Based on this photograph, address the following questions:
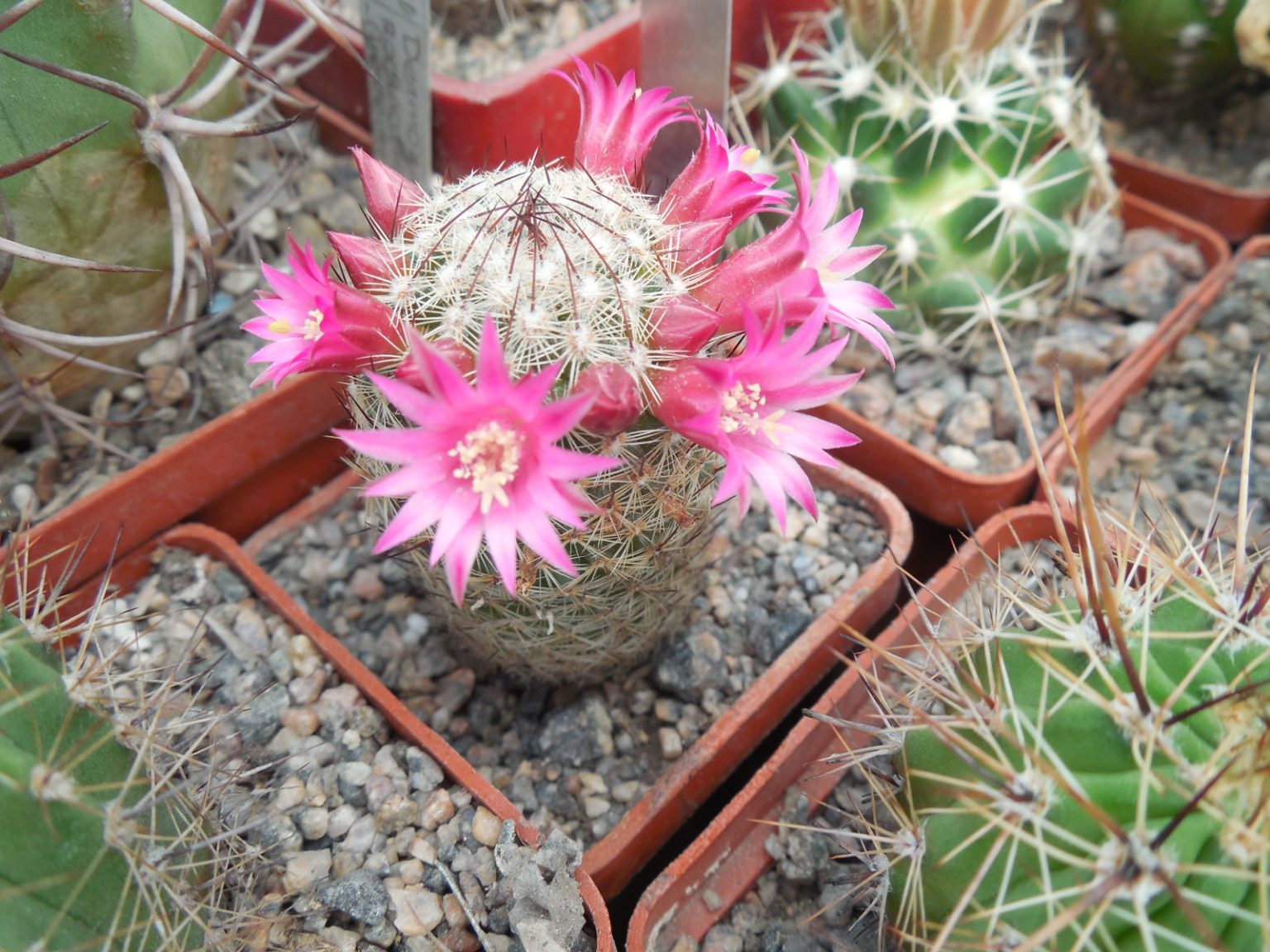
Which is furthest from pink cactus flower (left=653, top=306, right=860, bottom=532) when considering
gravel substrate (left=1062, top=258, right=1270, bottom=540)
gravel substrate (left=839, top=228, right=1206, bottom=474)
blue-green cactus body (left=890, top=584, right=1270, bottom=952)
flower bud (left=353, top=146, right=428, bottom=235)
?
gravel substrate (left=1062, top=258, right=1270, bottom=540)

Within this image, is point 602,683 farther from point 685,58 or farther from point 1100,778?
point 685,58

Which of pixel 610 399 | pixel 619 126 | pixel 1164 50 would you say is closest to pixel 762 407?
pixel 610 399

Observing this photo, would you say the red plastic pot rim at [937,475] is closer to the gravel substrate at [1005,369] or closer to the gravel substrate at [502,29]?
the gravel substrate at [1005,369]

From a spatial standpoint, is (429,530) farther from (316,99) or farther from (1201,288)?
(1201,288)

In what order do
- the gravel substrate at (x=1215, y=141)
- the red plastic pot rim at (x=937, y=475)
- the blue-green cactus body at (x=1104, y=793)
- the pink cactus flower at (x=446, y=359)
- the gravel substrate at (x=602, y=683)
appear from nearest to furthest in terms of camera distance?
the blue-green cactus body at (x=1104, y=793), the pink cactus flower at (x=446, y=359), the gravel substrate at (x=602, y=683), the red plastic pot rim at (x=937, y=475), the gravel substrate at (x=1215, y=141)

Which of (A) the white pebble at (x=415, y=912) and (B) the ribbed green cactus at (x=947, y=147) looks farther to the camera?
(B) the ribbed green cactus at (x=947, y=147)

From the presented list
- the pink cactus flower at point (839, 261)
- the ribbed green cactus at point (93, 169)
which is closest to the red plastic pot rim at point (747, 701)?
the pink cactus flower at point (839, 261)

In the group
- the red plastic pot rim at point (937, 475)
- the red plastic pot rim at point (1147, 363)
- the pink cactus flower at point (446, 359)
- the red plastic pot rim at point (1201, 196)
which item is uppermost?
the pink cactus flower at point (446, 359)
